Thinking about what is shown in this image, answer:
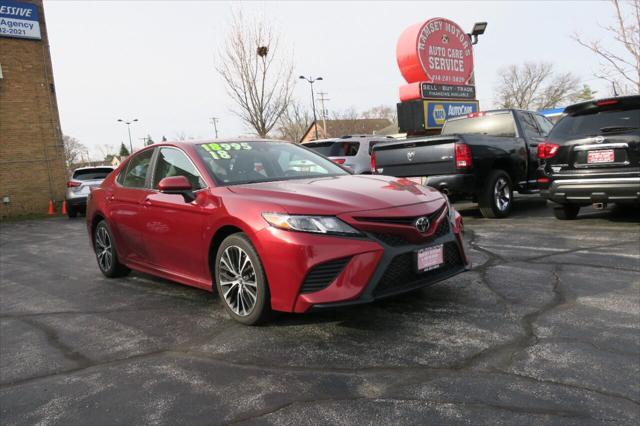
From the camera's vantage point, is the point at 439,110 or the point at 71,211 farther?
the point at 439,110

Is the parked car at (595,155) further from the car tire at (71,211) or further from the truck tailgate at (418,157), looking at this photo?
the car tire at (71,211)

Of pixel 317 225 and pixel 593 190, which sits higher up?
pixel 317 225

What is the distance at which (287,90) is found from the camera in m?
21.0

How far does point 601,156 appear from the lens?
6582 millimetres

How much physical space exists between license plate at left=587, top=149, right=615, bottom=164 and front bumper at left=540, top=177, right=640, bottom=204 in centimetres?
24

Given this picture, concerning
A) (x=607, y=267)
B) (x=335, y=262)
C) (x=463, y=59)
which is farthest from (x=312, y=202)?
(x=463, y=59)

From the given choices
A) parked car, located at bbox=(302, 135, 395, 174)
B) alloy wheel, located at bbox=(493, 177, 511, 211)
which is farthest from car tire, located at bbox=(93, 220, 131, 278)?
parked car, located at bbox=(302, 135, 395, 174)

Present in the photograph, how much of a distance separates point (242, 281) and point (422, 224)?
1.38 metres

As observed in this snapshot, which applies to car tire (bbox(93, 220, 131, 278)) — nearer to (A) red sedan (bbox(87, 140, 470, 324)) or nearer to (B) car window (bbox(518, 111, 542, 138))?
(A) red sedan (bbox(87, 140, 470, 324))

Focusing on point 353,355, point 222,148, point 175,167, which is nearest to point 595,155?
point 222,148

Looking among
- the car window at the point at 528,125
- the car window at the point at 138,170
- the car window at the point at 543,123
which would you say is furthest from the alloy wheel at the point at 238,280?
the car window at the point at 543,123

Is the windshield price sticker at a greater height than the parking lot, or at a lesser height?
greater

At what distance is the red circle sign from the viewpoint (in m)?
15.8

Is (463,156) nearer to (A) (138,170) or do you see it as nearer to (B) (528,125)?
(B) (528,125)
